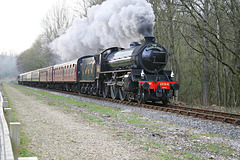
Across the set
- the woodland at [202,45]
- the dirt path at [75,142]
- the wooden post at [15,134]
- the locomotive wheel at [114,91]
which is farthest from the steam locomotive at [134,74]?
the wooden post at [15,134]

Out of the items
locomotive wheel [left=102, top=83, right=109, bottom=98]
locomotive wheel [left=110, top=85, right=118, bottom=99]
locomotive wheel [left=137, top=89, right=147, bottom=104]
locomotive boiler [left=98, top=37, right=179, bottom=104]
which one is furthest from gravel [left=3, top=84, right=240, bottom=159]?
locomotive wheel [left=102, top=83, right=109, bottom=98]

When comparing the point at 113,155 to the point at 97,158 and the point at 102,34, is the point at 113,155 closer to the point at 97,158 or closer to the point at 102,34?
the point at 97,158

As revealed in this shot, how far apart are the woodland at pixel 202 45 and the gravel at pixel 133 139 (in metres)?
7.35

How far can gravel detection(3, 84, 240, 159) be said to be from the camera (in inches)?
201

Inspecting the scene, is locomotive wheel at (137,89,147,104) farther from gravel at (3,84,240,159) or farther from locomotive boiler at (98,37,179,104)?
gravel at (3,84,240,159)

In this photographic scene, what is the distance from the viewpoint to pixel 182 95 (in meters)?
24.7

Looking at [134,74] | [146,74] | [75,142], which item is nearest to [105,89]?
[146,74]

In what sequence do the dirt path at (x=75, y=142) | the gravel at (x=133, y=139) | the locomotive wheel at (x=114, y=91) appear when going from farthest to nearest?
the locomotive wheel at (x=114, y=91)
the gravel at (x=133, y=139)
the dirt path at (x=75, y=142)

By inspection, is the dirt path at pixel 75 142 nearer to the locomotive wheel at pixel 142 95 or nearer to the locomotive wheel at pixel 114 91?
the locomotive wheel at pixel 142 95

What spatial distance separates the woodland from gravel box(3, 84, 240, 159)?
7.35 m

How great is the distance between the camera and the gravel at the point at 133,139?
512 cm

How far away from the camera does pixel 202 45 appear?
1476 centimetres

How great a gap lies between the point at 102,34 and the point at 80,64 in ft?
9.93

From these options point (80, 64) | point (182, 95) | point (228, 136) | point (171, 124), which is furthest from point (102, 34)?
point (228, 136)
